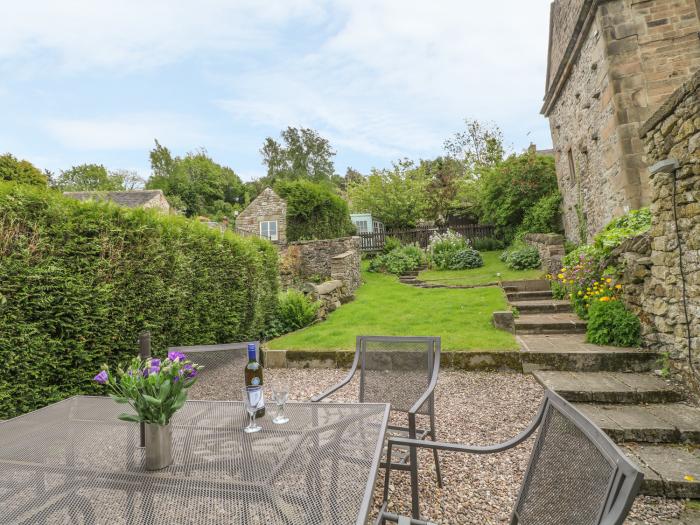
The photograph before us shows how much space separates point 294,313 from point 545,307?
505 centimetres

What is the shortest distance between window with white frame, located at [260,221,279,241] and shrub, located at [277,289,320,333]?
1006 centimetres

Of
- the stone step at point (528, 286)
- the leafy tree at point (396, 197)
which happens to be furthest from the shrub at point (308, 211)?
the stone step at point (528, 286)

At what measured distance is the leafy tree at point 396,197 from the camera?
70.5 ft

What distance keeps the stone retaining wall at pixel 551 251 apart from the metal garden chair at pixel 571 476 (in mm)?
7823

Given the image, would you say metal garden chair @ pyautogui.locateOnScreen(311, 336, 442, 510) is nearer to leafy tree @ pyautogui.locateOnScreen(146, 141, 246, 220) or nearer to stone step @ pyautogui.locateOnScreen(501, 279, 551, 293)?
stone step @ pyautogui.locateOnScreen(501, 279, 551, 293)

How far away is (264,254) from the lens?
768 cm

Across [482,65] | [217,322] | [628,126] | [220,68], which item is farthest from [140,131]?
[628,126]

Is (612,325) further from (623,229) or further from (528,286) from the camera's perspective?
(528,286)

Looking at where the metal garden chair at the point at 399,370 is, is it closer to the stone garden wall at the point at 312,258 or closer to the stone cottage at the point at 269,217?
the stone garden wall at the point at 312,258

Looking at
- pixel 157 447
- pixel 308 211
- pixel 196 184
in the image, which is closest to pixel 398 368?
pixel 157 447

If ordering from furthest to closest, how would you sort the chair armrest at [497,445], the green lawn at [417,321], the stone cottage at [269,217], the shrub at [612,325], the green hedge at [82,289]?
1. the stone cottage at [269,217]
2. the green lawn at [417,321]
3. the shrub at [612,325]
4. the green hedge at [82,289]
5. the chair armrest at [497,445]

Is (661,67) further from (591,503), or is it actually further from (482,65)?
(591,503)

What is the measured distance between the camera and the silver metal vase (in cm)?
147

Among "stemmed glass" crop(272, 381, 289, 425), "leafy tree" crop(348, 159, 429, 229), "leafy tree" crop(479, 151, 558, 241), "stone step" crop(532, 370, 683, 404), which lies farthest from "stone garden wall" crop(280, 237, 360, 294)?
"stemmed glass" crop(272, 381, 289, 425)
